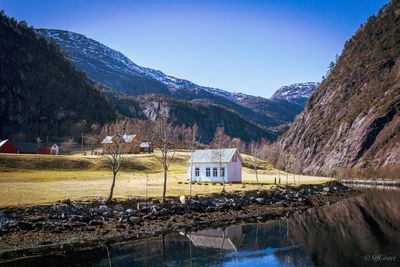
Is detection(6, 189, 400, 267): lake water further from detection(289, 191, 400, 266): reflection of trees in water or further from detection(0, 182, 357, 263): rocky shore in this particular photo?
detection(0, 182, 357, 263): rocky shore

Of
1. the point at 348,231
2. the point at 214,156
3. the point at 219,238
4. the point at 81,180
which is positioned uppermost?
the point at 214,156

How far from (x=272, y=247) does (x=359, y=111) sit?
130 m

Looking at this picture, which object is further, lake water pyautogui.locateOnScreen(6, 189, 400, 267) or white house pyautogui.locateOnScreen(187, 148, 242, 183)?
white house pyautogui.locateOnScreen(187, 148, 242, 183)

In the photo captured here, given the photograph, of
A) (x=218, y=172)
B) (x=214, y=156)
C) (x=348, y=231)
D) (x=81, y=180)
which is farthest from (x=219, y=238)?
(x=81, y=180)

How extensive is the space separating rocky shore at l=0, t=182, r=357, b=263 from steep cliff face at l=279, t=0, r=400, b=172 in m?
81.8

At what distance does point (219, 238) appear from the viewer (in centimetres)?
3372

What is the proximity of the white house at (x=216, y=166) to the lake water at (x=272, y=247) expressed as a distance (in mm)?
30995

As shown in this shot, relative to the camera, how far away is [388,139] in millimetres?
123688

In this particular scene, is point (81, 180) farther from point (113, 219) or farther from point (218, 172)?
point (113, 219)

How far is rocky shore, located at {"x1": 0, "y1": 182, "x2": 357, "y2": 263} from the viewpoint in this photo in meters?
30.0

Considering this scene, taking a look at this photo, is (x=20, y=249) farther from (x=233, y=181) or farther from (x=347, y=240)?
(x=233, y=181)

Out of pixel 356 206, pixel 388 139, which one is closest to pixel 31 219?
pixel 356 206

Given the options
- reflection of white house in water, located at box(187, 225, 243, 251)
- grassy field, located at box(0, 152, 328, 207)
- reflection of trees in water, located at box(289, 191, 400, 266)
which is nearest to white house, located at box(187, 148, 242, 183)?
grassy field, located at box(0, 152, 328, 207)

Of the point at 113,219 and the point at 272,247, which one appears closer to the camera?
the point at 272,247
